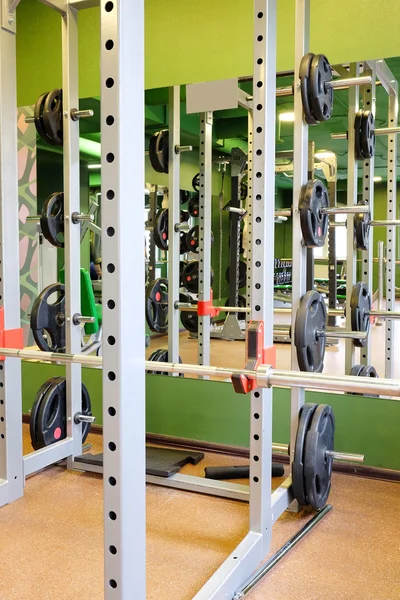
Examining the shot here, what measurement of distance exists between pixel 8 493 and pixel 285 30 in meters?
2.73

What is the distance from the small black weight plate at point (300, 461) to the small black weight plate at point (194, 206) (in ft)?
6.22

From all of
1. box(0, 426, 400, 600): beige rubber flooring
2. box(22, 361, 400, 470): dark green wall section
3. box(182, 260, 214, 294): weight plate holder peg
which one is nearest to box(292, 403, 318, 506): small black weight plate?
box(0, 426, 400, 600): beige rubber flooring

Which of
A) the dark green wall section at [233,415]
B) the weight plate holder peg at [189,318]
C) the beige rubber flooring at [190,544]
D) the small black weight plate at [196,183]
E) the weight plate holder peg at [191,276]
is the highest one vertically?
the small black weight plate at [196,183]

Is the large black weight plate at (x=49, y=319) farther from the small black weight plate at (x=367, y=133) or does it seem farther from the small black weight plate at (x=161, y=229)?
the small black weight plate at (x=367, y=133)

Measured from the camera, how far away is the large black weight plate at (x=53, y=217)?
292 centimetres

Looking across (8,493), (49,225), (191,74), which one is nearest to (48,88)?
(191,74)

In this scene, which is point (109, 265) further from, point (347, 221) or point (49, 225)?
point (347, 221)

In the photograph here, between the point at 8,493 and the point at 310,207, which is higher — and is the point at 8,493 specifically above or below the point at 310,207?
below

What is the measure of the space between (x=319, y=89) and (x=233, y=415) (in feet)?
5.87

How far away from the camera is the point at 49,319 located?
3014 mm

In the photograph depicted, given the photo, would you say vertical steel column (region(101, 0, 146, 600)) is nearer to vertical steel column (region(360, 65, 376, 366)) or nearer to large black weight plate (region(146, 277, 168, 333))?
vertical steel column (region(360, 65, 376, 366))

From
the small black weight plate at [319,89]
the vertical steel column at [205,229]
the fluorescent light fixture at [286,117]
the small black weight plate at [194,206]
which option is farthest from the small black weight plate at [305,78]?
the small black weight plate at [194,206]

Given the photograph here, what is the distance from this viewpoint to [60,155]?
14.1 ft

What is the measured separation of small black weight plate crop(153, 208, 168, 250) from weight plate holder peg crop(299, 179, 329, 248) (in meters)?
1.52
